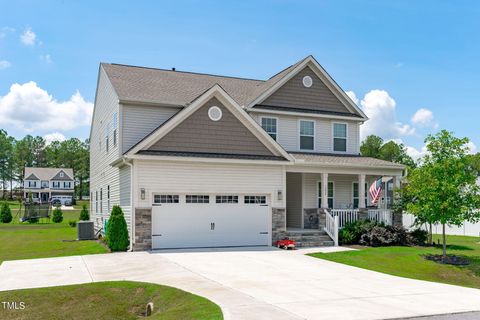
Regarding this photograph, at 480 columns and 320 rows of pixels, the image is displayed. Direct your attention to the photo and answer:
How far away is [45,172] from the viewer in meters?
94.6

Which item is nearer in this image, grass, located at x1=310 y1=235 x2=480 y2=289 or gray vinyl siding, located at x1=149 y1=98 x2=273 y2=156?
grass, located at x1=310 y1=235 x2=480 y2=289

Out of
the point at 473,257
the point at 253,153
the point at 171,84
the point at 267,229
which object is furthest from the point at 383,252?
the point at 171,84

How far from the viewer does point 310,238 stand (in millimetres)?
21172

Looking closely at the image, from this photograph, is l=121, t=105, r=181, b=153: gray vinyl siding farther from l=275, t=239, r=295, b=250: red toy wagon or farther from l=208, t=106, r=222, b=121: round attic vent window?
l=275, t=239, r=295, b=250: red toy wagon

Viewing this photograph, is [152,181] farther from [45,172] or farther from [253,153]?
[45,172]

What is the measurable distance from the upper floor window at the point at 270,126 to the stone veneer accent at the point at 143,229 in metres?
7.82

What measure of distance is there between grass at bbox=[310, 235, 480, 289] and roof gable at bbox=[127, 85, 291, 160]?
549 cm

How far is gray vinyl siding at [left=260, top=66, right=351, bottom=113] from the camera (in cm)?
2400

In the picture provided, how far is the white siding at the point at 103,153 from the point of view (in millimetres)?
22625

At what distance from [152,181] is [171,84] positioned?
7.22m

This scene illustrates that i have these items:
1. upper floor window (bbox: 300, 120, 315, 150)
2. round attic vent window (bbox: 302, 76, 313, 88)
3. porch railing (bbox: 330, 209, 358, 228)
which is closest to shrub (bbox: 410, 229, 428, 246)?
porch railing (bbox: 330, 209, 358, 228)

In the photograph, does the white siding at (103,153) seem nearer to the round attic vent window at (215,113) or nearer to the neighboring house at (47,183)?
the round attic vent window at (215,113)

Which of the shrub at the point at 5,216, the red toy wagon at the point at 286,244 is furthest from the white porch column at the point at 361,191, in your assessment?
the shrub at the point at 5,216

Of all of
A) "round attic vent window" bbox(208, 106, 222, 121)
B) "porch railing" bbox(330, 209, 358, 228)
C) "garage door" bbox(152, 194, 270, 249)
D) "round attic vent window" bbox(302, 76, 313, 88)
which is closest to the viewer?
"garage door" bbox(152, 194, 270, 249)
